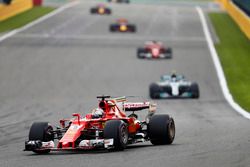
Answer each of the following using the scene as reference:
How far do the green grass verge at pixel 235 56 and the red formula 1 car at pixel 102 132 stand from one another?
11459 mm

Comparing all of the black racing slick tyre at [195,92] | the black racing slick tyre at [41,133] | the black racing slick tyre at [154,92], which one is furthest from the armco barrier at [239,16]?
the black racing slick tyre at [41,133]

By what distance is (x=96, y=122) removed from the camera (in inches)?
607

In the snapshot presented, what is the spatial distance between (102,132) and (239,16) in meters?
45.1

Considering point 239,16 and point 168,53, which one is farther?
point 239,16

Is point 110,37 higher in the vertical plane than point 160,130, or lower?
lower

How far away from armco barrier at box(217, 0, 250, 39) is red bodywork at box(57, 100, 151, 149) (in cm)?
3693

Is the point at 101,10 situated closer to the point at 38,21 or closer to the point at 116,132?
the point at 38,21

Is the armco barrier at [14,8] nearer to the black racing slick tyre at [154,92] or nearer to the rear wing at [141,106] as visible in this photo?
the black racing slick tyre at [154,92]

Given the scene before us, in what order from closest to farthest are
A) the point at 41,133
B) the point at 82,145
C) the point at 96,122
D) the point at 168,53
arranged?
1. the point at 82,145
2. the point at 41,133
3. the point at 96,122
4. the point at 168,53

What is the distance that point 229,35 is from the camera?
55.0 metres

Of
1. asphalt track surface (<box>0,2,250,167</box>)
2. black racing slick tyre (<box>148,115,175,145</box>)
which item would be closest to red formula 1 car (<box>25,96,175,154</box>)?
black racing slick tyre (<box>148,115,175,145</box>)

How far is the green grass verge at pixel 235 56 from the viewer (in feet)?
109

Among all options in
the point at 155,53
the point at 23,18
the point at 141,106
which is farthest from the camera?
the point at 23,18

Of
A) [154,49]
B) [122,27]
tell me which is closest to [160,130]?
[154,49]
